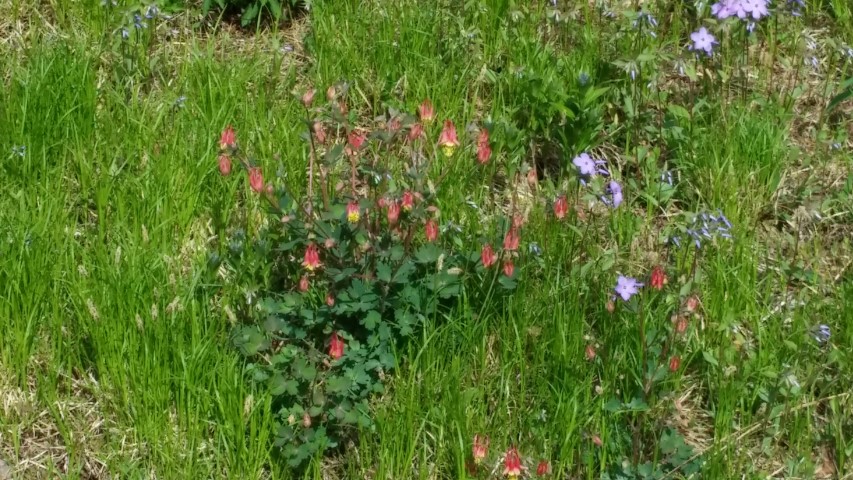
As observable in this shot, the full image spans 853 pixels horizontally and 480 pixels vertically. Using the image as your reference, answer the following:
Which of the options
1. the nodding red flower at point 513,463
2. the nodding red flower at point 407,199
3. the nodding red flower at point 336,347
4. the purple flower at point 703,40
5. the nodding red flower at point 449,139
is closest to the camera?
the nodding red flower at point 513,463

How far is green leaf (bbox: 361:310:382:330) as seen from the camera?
308 cm

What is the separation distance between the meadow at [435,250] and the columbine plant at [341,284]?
0.01 metres

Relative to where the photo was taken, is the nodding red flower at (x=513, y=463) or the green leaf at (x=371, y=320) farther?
the green leaf at (x=371, y=320)

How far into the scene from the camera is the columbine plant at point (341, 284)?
2.99 metres

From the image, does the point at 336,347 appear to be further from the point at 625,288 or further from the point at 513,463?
the point at 625,288

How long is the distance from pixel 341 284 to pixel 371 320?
0.53 ft

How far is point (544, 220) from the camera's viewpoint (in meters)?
3.50

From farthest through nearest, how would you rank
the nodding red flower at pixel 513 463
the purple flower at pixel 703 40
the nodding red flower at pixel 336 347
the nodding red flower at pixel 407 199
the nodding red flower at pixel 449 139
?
the purple flower at pixel 703 40, the nodding red flower at pixel 449 139, the nodding red flower at pixel 407 199, the nodding red flower at pixel 336 347, the nodding red flower at pixel 513 463

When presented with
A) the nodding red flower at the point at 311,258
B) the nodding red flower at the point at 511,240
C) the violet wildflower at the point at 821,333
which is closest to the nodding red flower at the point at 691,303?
the violet wildflower at the point at 821,333

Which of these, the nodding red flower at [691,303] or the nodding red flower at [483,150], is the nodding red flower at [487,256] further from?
the nodding red flower at [691,303]

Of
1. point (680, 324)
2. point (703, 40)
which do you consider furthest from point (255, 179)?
point (703, 40)

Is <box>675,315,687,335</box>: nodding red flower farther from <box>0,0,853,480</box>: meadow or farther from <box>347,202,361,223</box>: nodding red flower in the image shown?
<box>347,202,361,223</box>: nodding red flower

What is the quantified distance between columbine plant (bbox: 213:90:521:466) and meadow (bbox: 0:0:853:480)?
0.01m

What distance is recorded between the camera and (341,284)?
3176 millimetres
